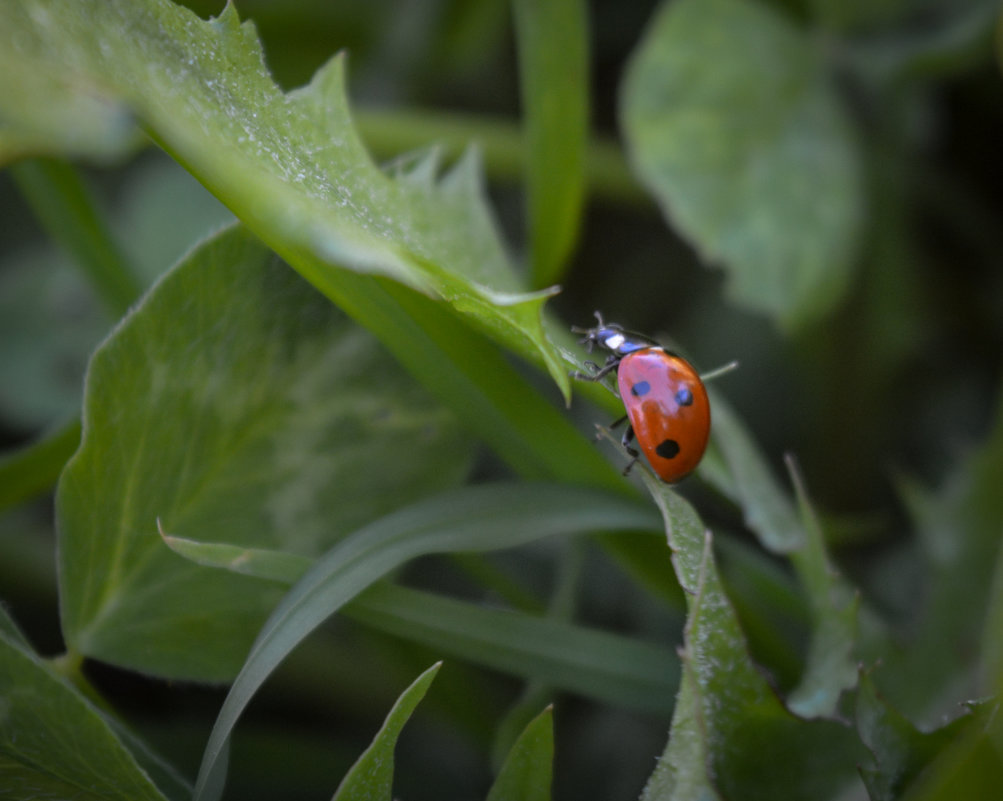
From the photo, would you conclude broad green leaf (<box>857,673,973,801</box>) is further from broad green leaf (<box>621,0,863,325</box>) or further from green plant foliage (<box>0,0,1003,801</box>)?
broad green leaf (<box>621,0,863,325</box>)

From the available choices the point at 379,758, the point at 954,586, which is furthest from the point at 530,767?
the point at 954,586

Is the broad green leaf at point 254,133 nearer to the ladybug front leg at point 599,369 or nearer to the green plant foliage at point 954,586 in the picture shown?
the ladybug front leg at point 599,369

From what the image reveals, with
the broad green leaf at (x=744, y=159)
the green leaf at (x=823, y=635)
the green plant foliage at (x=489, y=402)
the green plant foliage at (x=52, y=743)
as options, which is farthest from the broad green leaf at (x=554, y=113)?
the green plant foliage at (x=52, y=743)

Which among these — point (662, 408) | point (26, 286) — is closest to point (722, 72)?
point (662, 408)

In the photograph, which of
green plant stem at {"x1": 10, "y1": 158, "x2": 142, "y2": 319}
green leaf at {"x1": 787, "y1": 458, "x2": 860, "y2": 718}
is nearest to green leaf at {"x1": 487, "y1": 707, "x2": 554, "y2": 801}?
green leaf at {"x1": 787, "y1": 458, "x2": 860, "y2": 718}

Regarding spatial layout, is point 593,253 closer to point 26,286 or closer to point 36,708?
point 26,286

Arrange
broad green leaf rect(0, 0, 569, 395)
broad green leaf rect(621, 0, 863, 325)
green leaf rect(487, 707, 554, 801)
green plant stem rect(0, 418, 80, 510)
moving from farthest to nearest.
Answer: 1. broad green leaf rect(621, 0, 863, 325)
2. green plant stem rect(0, 418, 80, 510)
3. green leaf rect(487, 707, 554, 801)
4. broad green leaf rect(0, 0, 569, 395)
